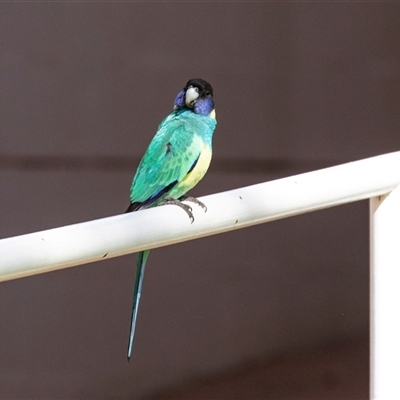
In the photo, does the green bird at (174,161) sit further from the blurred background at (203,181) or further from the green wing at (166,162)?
the blurred background at (203,181)

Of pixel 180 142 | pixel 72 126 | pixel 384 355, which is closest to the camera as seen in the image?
pixel 384 355

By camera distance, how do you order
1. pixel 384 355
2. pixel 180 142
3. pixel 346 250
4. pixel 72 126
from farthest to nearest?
pixel 346 250 < pixel 72 126 < pixel 180 142 < pixel 384 355

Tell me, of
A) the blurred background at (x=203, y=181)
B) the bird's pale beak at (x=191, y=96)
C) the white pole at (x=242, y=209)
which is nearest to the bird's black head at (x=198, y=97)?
the bird's pale beak at (x=191, y=96)

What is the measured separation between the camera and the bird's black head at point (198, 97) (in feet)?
5.10

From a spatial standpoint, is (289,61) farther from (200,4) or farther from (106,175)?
(106,175)

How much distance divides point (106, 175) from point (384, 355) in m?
1.97

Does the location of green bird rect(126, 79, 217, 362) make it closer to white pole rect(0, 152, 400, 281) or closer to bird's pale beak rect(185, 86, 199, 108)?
bird's pale beak rect(185, 86, 199, 108)

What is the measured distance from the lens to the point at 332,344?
2826mm

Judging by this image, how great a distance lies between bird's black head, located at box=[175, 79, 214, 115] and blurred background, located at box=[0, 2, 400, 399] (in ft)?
3.31

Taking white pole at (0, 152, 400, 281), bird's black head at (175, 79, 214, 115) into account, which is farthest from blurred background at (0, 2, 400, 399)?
white pole at (0, 152, 400, 281)

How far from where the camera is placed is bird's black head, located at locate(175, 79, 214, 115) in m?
1.56

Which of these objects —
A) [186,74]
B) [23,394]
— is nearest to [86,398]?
[23,394]

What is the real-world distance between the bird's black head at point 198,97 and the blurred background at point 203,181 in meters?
1.01

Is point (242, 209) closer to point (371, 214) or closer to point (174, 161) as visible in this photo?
point (371, 214)
